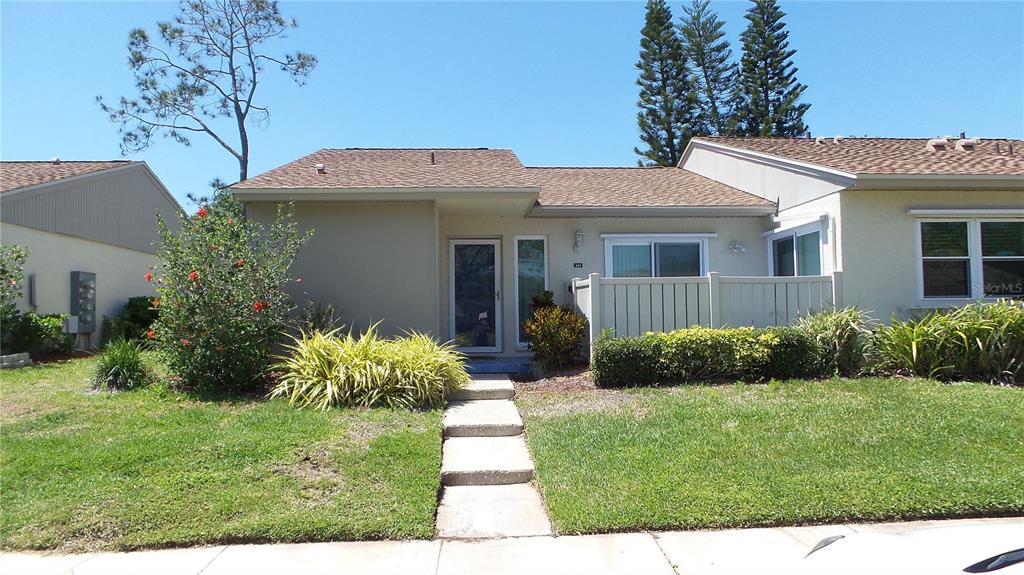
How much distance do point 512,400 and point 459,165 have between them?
216 inches

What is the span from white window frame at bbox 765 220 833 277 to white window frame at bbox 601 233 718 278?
1.15 metres

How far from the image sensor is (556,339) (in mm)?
9609

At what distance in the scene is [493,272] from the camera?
11742 mm

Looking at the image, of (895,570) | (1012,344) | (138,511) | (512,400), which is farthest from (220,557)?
(1012,344)

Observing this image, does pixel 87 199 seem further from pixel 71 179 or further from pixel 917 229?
pixel 917 229

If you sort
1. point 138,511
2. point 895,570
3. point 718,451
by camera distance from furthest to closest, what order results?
point 718,451
point 138,511
point 895,570

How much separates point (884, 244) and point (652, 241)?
3.80 m

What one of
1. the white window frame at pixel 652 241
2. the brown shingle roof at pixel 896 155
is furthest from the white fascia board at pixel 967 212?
the white window frame at pixel 652 241

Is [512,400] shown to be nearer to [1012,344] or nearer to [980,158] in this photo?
[1012,344]

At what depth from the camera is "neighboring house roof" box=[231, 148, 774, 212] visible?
9.82 metres

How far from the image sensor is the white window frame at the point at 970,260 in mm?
9805

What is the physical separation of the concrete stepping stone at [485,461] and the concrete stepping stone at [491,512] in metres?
0.08

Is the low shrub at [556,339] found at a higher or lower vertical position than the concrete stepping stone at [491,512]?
higher

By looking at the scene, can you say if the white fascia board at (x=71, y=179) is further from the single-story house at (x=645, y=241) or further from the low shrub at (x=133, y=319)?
the single-story house at (x=645, y=241)
